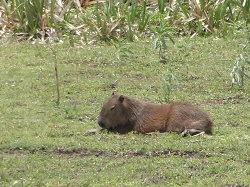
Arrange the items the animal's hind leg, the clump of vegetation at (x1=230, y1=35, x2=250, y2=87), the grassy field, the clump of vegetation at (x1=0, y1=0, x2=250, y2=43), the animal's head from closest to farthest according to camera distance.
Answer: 1. the grassy field
2. the animal's hind leg
3. the animal's head
4. the clump of vegetation at (x1=230, y1=35, x2=250, y2=87)
5. the clump of vegetation at (x1=0, y1=0, x2=250, y2=43)

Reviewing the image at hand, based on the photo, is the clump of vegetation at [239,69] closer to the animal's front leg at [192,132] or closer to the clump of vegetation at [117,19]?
the animal's front leg at [192,132]

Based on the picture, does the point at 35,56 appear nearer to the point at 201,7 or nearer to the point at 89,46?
the point at 89,46

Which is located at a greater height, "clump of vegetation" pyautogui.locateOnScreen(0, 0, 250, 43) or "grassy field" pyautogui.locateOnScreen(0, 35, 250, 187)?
"clump of vegetation" pyautogui.locateOnScreen(0, 0, 250, 43)

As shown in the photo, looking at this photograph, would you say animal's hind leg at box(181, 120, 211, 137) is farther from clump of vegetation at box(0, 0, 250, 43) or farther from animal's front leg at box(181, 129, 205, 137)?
clump of vegetation at box(0, 0, 250, 43)

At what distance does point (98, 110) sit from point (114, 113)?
0.78 meters

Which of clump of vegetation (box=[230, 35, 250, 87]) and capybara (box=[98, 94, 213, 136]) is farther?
clump of vegetation (box=[230, 35, 250, 87])

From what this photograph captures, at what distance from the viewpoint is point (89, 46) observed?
1228 cm

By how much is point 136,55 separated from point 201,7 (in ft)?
7.01

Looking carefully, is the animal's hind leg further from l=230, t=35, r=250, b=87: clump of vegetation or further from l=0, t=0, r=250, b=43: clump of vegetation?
l=0, t=0, r=250, b=43: clump of vegetation

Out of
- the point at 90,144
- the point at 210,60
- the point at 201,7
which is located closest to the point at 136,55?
the point at 210,60

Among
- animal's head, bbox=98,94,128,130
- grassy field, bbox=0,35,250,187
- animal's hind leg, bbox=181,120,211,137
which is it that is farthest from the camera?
animal's head, bbox=98,94,128,130

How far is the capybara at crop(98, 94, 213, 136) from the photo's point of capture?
25.5ft

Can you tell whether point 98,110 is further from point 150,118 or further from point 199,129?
point 199,129

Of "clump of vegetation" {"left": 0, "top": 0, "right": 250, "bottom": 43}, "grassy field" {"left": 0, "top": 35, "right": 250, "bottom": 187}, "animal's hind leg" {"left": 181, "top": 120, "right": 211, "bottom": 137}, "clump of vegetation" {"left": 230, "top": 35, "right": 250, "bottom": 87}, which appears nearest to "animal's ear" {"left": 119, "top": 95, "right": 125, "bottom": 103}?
"grassy field" {"left": 0, "top": 35, "right": 250, "bottom": 187}
